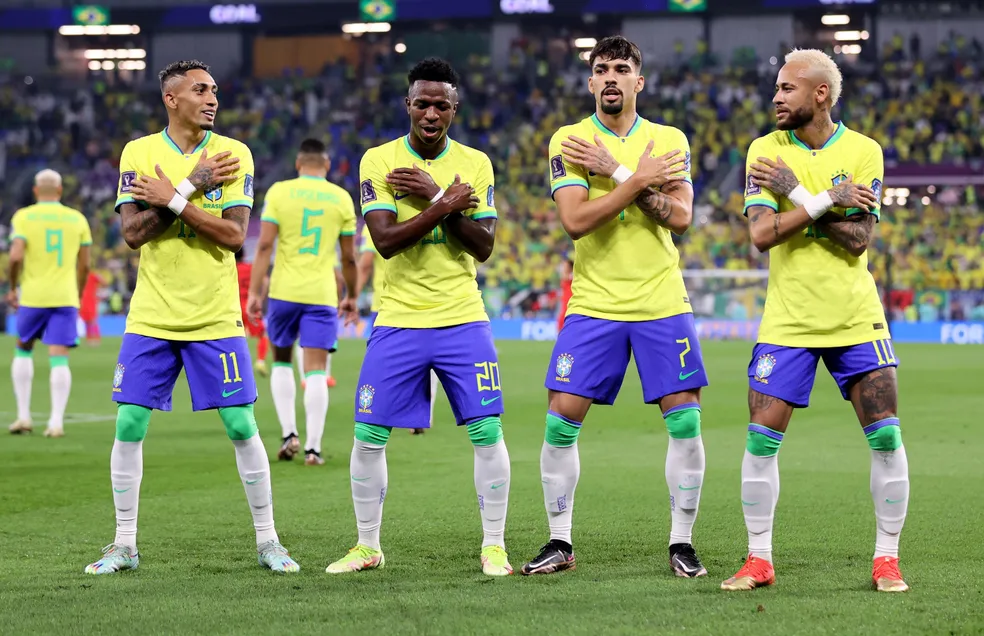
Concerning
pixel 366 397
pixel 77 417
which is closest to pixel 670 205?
pixel 366 397

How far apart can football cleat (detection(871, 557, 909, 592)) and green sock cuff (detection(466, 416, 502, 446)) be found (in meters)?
1.83

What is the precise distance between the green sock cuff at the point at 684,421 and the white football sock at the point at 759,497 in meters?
0.34

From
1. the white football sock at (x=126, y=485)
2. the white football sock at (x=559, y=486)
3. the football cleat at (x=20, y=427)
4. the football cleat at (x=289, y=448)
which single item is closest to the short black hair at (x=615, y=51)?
the white football sock at (x=559, y=486)

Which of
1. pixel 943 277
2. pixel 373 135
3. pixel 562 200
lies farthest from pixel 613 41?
pixel 373 135

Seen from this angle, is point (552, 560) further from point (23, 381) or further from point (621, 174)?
point (23, 381)

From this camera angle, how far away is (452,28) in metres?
45.9

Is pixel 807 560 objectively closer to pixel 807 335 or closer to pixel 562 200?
pixel 807 335

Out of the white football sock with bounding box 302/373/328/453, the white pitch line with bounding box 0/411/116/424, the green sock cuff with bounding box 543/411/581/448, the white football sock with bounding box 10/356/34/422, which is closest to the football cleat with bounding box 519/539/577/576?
the green sock cuff with bounding box 543/411/581/448

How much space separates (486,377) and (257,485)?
128cm

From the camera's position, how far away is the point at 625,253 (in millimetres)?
6129

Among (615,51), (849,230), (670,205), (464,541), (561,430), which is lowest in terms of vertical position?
(464,541)

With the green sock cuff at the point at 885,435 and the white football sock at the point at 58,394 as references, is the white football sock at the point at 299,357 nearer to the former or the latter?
the white football sock at the point at 58,394

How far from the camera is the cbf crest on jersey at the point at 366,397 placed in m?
6.16

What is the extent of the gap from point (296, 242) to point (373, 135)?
31999mm
